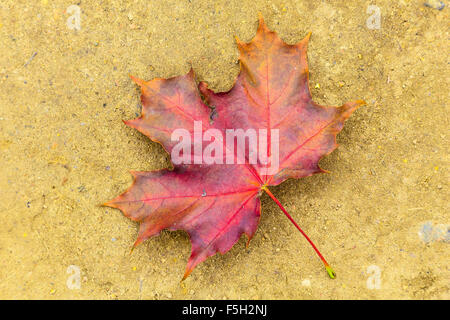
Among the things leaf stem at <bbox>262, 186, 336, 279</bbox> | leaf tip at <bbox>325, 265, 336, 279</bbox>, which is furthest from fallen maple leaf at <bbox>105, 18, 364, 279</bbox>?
leaf tip at <bbox>325, 265, 336, 279</bbox>

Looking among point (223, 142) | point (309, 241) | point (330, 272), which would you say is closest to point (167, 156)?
point (223, 142)

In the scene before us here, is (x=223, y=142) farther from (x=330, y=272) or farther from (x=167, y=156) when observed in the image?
(x=330, y=272)

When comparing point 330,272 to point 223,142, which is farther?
point 330,272

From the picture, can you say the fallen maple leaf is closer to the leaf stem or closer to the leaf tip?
the leaf stem

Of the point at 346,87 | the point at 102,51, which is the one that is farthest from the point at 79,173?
the point at 346,87

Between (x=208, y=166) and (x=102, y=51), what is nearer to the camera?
(x=208, y=166)
